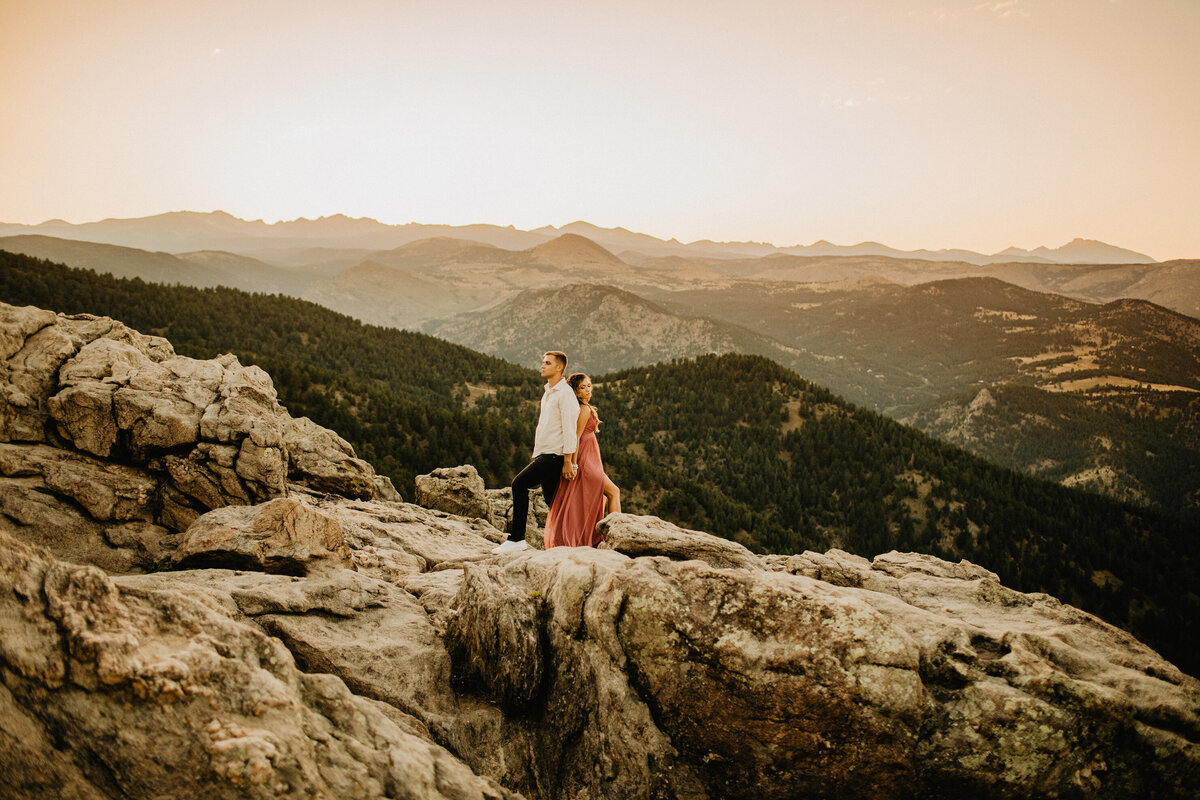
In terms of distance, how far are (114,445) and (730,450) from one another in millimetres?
52707

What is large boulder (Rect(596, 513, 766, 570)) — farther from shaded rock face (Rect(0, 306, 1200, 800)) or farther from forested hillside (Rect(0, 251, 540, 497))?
forested hillside (Rect(0, 251, 540, 497))

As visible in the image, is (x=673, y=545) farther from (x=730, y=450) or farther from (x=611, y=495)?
(x=730, y=450)

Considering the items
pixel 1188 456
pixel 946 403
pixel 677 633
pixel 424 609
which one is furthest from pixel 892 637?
pixel 946 403

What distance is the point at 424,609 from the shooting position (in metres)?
7.75

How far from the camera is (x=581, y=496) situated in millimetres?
9766

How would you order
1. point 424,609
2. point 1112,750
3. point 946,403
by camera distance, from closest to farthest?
point 1112,750
point 424,609
point 946,403

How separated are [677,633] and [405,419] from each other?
37838mm

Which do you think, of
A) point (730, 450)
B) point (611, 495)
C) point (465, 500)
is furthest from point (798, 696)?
point (730, 450)

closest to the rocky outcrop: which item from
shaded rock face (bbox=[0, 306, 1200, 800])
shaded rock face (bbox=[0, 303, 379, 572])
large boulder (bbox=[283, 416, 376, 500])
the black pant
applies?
large boulder (bbox=[283, 416, 376, 500])

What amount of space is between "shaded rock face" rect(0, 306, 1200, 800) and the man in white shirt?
160 centimetres

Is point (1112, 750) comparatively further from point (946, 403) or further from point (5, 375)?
point (946, 403)

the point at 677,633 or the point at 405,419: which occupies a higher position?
the point at 677,633

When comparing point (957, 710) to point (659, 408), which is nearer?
point (957, 710)

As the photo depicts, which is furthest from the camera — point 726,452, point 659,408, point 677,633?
point 659,408
